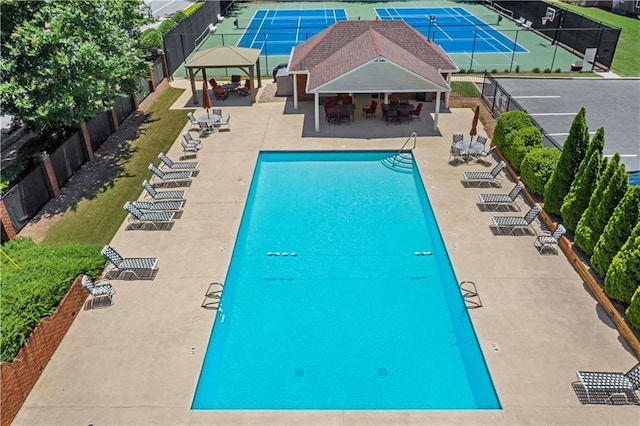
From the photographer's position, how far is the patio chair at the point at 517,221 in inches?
611

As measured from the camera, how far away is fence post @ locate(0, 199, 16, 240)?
1513 centimetres

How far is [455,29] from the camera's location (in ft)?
151

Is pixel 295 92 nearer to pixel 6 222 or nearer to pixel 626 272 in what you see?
pixel 6 222

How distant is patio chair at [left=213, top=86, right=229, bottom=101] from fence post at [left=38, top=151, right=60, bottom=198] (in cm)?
1154

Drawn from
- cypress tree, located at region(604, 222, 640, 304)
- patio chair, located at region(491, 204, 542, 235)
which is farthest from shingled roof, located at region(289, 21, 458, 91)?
cypress tree, located at region(604, 222, 640, 304)

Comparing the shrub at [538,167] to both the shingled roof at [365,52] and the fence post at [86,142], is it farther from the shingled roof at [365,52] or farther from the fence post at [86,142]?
the fence post at [86,142]

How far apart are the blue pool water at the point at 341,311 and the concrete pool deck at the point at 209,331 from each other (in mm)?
456

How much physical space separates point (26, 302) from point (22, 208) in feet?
22.0

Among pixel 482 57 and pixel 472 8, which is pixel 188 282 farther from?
pixel 472 8

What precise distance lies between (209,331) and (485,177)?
12071mm

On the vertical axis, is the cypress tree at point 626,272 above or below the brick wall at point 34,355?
above

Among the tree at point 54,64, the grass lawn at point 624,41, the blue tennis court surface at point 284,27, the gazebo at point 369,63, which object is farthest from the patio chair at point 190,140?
the grass lawn at point 624,41

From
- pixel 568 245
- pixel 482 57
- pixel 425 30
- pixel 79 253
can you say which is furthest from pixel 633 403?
pixel 425 30

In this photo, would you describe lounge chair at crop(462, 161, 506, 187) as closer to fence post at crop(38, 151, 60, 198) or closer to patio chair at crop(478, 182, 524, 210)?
patio chair at crop(478, 182, 524, 210)
